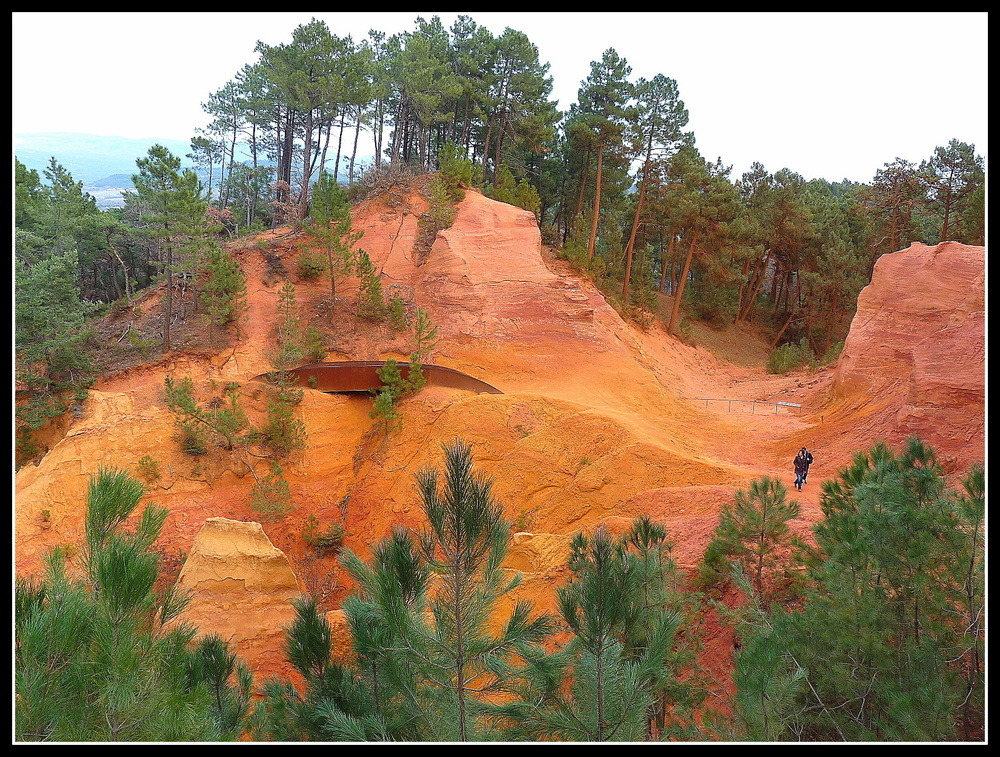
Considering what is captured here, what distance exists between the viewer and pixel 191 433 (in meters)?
17.6

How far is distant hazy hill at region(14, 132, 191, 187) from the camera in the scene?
6270 millimetres

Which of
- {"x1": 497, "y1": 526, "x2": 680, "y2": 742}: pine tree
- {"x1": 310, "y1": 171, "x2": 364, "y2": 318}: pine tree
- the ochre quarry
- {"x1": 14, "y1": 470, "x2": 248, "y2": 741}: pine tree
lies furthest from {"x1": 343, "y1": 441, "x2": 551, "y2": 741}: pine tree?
{"x1": 310, "y1": 171, "x2": 364, "y2": 318}: pine tree

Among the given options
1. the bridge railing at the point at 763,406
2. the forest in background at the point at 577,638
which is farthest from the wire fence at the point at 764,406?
the forest in background at the point at 577,638

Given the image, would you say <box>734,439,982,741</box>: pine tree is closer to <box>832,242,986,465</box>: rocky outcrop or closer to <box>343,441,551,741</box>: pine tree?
<box>343,441,551,741</box>: pine tree

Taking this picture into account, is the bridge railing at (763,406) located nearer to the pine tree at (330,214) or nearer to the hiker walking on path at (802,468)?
the hiker walking on path at (802,468)

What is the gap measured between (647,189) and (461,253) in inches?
627

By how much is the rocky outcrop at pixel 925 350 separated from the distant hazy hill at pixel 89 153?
15.8 meters

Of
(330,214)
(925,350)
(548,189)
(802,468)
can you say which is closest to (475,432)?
(802,468)

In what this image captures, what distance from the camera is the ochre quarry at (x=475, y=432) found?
1178 centimetres

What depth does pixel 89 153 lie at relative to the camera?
1123 centimetres

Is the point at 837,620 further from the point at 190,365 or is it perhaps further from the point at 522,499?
the point at 190,365

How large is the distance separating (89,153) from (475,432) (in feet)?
38.4

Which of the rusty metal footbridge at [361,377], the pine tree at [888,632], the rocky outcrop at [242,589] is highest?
the rusty metal footbridge at [361,377]

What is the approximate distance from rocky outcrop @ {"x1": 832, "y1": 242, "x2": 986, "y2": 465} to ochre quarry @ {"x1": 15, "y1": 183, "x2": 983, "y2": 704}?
9 centimetres
